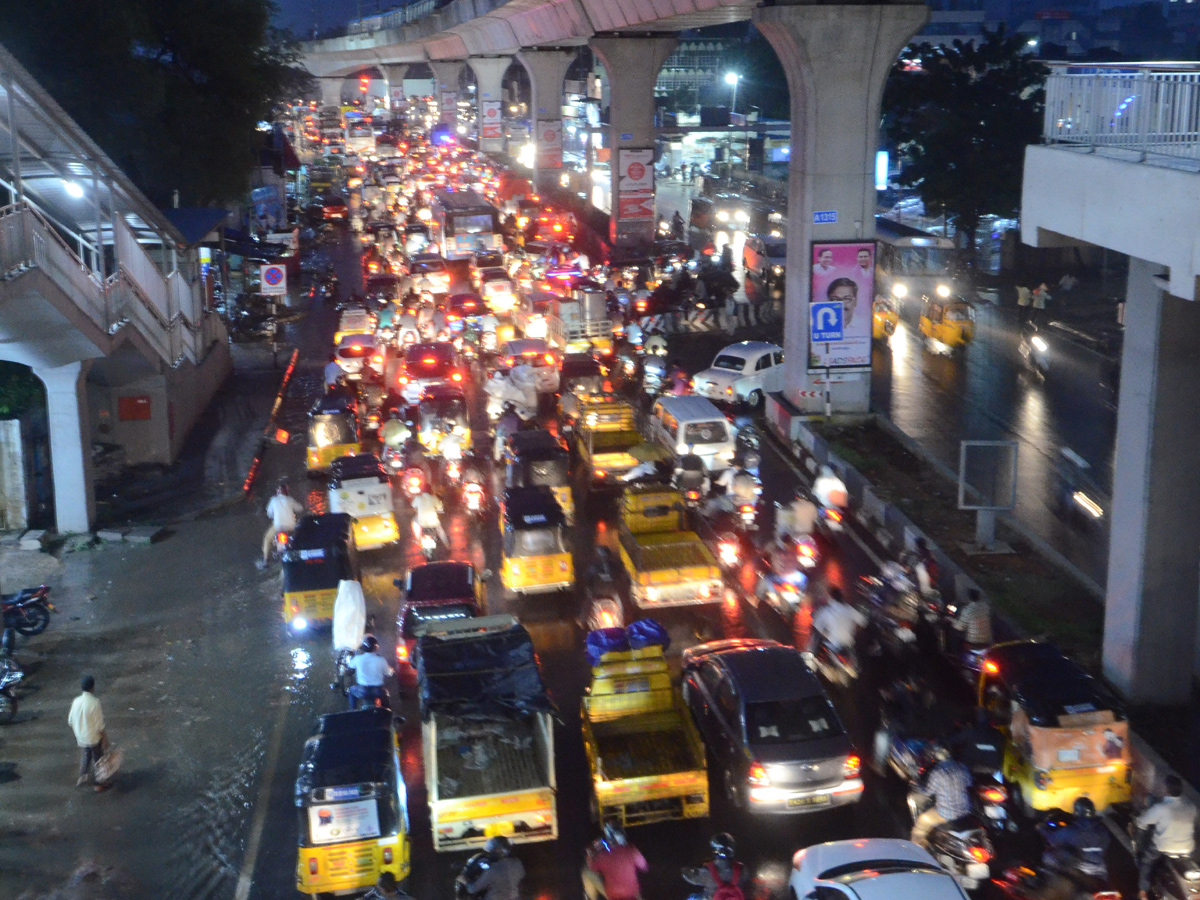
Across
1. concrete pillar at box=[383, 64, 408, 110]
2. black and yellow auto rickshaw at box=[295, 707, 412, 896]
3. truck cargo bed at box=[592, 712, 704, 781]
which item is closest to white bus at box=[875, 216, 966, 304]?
truck cargo bed at box=[592, 712, 704, 781]

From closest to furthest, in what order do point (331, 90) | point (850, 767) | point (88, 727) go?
1. point (850, 767)
2. point (88, 727)
3. point (331, 90)

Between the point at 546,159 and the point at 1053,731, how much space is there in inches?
2430

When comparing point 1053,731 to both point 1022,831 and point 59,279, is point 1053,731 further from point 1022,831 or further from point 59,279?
point 59,279

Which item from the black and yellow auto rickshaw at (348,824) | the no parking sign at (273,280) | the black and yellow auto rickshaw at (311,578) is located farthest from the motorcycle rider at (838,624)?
the no parking sign at (273,280)

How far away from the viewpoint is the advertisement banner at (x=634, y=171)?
168 feet

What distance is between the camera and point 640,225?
51.8 metres

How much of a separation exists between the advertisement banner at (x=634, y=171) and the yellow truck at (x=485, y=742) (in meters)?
40.1

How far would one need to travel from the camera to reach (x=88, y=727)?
43.1 feet

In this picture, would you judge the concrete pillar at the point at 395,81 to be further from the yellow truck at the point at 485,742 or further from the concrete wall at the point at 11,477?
the yellow truck at the point at 485,742

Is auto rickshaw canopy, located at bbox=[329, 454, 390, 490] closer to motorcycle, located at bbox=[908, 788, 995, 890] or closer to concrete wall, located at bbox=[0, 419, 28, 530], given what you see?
Result: concrete wall, located at bbox=[0, 419, 28, 530]

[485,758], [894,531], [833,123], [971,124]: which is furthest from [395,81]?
[485,758]

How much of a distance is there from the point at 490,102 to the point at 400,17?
1407 cm

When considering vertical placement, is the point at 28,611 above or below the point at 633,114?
below

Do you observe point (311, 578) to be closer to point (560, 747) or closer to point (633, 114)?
point (560, 747)
